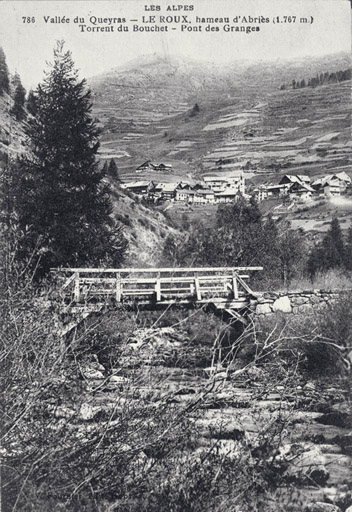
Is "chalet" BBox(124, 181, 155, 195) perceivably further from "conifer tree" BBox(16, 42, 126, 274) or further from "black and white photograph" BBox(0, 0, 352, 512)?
"conifer tree" BBox(16, 42, 126, 274)

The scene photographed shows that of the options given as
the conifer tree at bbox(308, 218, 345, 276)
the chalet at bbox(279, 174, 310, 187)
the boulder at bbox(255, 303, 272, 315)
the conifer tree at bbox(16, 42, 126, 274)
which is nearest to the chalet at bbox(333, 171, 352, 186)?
the conifer tree at bbox(308, 218, 345, 276)

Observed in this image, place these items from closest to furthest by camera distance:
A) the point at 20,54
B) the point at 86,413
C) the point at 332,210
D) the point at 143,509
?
the point at 143,509 → the point at 86,413 → the point at 20,54 → the point at 332,210

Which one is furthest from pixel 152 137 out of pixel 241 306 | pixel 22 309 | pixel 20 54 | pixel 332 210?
pixel 22 309

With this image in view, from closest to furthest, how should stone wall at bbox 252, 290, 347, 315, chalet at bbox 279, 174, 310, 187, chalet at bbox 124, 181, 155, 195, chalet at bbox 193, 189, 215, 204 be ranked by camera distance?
1. stone wall at bbox 252, 290, 347, 315
2. chalet at bbox 279, 174, 310, 187
3. chalet at bbox 193, 189, 215, 204
4. chalet at bbox 124, 181, 155, 195

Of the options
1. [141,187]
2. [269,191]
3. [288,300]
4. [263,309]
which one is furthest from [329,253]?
[141,187]

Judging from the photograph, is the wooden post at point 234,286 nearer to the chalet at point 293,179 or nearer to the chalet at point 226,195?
the chalet at point 226,195

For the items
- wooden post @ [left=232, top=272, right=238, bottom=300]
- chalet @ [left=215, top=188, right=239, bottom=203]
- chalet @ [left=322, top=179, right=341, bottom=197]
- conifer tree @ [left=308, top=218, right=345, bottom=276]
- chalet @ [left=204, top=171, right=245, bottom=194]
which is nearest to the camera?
wooden post @ [left=232, top=272, right=238, bottom=300]

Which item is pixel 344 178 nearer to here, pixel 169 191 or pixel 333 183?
pixel 333 183

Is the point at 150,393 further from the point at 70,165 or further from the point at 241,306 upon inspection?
the point at 70,165
